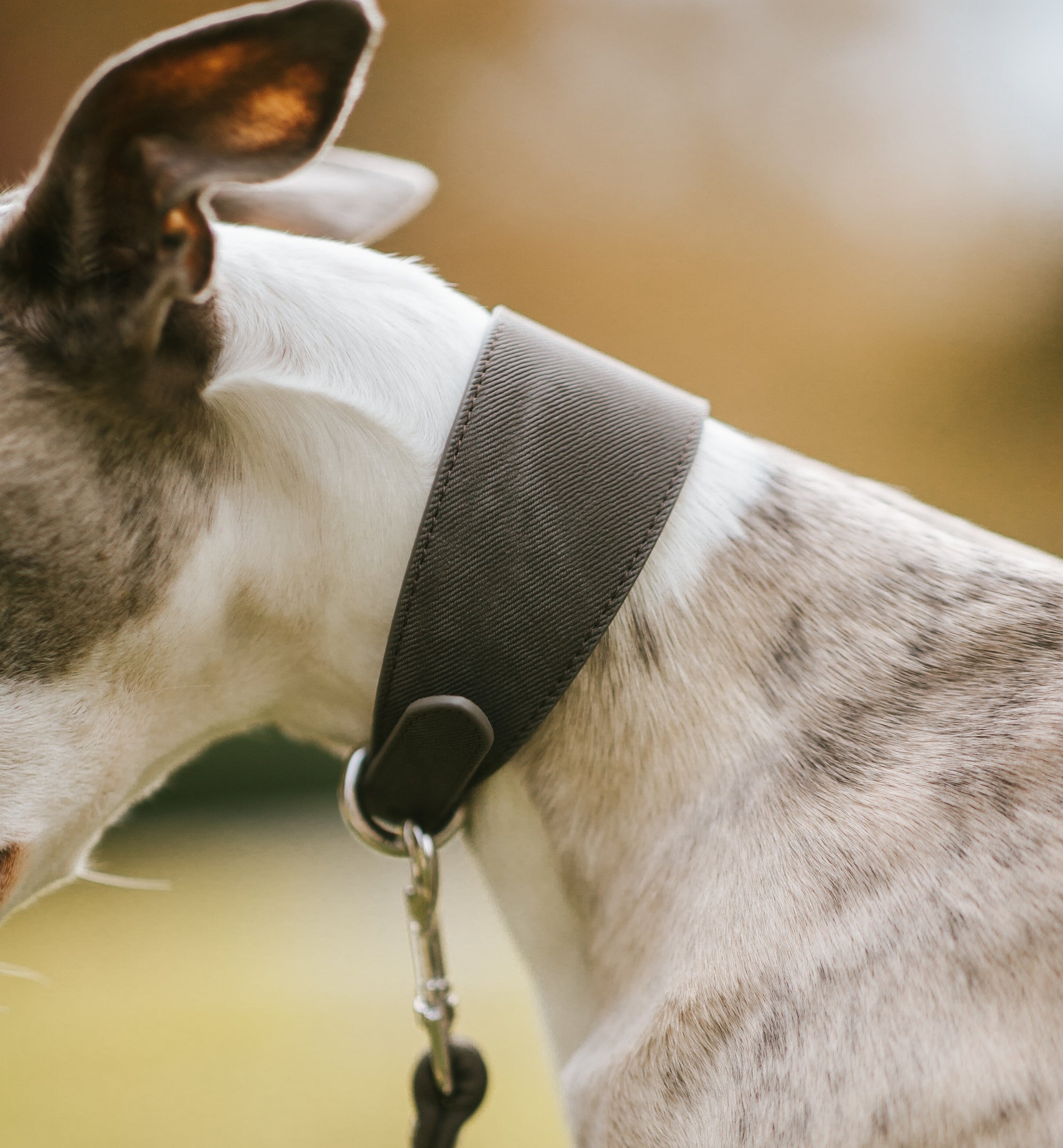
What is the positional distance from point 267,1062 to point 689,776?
178 centimetres

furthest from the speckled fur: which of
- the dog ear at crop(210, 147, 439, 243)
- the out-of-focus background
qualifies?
the out-of-focus background

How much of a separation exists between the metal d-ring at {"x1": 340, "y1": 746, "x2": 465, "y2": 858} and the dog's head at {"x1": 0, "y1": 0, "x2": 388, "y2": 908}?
0.19 m

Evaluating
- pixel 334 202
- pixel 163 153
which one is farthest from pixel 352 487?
pixel 334 202

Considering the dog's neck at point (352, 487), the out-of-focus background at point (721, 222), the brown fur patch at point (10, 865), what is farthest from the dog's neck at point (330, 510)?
the out-of-focus background at point (721, 222)

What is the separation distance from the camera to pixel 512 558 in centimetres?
74

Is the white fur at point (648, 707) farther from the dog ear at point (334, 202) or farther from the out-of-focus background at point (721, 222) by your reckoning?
the out-of-focus background at point (721, 222)

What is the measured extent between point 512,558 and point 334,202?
0.52 m

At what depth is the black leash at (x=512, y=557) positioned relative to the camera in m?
0.74

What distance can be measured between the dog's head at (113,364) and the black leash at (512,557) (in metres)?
0.20

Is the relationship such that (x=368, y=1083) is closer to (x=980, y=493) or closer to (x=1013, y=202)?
(x=980, y=493)

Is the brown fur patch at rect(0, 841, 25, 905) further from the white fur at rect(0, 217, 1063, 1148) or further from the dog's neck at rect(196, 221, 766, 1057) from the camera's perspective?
the dog's neck at rect(196, 221, 766, 1057)

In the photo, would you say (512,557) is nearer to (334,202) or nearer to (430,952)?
(430,952)

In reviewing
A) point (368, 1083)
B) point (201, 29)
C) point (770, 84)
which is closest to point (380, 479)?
point (201, 29)

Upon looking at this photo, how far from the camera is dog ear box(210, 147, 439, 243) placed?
1.01m
